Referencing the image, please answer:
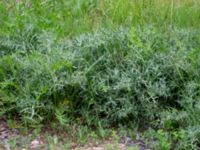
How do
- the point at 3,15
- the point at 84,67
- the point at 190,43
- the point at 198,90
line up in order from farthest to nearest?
the point at 3,15, the point at 190,43, the point at 84,67, the point at 198,90

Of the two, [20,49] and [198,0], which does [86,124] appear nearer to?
[20,49]

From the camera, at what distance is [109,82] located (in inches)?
150

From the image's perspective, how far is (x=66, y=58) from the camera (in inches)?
152

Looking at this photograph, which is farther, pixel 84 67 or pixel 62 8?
pixel 62 8

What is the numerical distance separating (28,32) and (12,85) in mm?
807

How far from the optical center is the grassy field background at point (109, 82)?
3.64 meters

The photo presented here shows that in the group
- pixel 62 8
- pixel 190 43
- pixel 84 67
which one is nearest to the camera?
pixel 84 67

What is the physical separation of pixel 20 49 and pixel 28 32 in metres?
0.27

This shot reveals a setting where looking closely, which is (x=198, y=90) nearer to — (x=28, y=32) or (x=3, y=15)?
(x=28, y=32)

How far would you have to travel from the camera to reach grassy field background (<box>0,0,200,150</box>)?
11.9 ft

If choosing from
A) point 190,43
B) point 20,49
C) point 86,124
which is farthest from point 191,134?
point 20,49

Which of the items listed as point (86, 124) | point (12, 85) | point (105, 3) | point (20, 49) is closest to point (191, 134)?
point (86, 124)

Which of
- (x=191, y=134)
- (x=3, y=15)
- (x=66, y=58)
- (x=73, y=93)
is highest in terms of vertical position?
(x=3, y=15)

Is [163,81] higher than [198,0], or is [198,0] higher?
[198,0]
